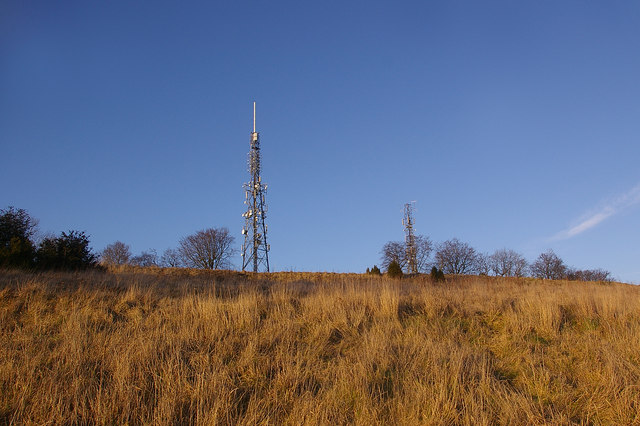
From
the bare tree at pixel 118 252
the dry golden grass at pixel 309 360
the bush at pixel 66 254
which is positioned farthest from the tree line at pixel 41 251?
the bare tree at pixel 118 252

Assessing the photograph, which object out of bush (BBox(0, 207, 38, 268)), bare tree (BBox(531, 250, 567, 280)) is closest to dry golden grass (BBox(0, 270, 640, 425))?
bush (BBox(0, 207, 38, 268))

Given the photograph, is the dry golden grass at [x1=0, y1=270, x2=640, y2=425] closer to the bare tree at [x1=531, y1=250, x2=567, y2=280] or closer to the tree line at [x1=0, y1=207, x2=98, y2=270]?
the tree line at [x1=0, y1=207, x2=98, y2=270]

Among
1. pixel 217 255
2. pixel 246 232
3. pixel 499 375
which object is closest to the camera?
pixel 499 375

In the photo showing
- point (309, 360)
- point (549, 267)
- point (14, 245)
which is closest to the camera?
point (309, 360)

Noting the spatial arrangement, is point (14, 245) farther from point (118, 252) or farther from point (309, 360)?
point (118, 252)

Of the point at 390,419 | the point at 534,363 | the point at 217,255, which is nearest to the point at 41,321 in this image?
the point at 390,419

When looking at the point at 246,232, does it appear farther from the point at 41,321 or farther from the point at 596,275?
the point at 596,275

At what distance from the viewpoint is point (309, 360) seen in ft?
19.3

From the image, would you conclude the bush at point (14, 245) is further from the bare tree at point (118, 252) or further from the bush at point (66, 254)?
the bare tree at point (118, 252)

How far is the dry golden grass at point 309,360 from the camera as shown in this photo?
4.58m

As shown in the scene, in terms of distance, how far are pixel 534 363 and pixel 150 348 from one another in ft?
19.4

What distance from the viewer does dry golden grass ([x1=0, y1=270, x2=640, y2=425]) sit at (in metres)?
4.58

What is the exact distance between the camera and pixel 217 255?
5369 centimetres

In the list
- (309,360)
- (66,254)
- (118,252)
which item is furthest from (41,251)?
(118,252)
